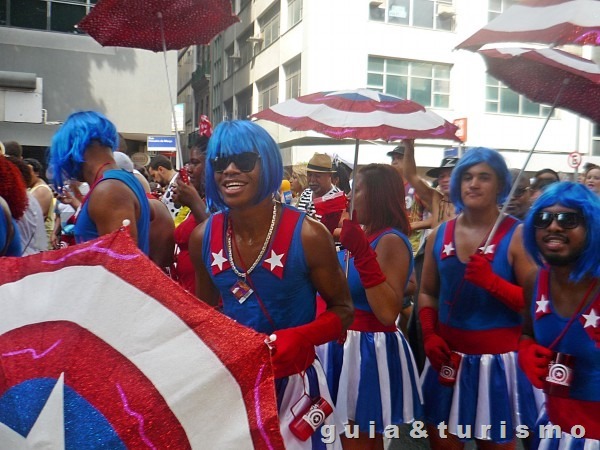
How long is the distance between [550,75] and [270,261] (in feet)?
6.17

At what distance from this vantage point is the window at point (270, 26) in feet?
90.2

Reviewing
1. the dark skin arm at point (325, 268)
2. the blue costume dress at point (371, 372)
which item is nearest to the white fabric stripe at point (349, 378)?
the blue costume dress at point (371, 372)

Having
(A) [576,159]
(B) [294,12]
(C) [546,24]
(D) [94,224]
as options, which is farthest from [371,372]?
(B) [294,12]

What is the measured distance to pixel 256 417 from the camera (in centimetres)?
154

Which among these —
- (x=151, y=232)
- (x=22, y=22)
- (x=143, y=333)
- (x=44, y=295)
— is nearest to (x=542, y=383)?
(x=143, y=333)

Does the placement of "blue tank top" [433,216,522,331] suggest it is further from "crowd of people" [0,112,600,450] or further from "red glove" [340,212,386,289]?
"red glove" [340,212,386,289]

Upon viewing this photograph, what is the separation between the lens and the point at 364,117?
3.73 m

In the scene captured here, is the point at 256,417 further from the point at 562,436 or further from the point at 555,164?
the point at 555,164

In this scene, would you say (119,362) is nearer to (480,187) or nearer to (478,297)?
(478,297)

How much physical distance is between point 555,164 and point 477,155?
2266 cm

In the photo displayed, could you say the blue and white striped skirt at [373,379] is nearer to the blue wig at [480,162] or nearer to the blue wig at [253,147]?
the blue wig at [480,162]

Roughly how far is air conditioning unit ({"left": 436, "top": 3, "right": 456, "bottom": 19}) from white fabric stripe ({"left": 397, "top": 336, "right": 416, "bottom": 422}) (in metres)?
21.8

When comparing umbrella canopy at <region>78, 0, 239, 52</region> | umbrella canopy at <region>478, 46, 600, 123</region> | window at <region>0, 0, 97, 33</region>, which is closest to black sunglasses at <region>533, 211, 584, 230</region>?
umbrella canopy at <region>478, 46, 600, 123</region>

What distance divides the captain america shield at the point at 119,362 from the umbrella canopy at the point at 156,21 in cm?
230
